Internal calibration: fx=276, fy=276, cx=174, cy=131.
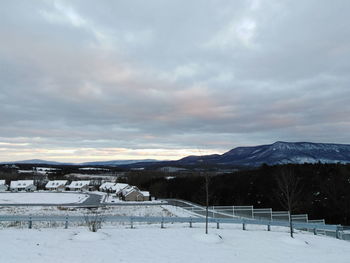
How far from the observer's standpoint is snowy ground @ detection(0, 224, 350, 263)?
10539 millimetres

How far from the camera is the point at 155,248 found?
12.2m

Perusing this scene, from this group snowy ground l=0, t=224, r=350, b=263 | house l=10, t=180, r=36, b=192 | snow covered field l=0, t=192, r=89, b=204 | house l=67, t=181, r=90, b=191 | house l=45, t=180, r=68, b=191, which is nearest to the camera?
snowy ground l=0, t=224, r=350, b=263

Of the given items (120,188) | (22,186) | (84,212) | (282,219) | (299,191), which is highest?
(299,191)

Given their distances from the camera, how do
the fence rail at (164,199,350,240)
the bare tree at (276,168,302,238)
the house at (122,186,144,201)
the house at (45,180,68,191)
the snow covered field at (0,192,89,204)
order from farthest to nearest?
1. the house at (45,180,68,191)
2. the house at (122,186,144,201)
3. the snow covered field at (0,192,89,204)
4. the fence rail at (164,199,350,240)
5. the bare tree at (276,168,302,238)

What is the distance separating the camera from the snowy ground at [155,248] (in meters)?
10.5

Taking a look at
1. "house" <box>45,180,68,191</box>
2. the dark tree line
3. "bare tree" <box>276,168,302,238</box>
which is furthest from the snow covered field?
"bare tree" <box>276,168,302,238</box>

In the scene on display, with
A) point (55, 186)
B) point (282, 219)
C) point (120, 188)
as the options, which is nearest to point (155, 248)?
point (282, 219)

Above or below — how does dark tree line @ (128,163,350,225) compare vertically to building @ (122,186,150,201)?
above

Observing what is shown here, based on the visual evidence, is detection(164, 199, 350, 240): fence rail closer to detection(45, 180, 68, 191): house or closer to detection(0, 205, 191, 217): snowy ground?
detection(0, 205, 191, 217): snowy ground

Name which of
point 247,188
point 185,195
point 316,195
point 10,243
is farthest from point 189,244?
point 185,195

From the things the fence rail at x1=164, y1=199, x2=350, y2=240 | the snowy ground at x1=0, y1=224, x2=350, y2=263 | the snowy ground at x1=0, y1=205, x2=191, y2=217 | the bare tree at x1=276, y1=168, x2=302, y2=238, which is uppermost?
the bare tree at x1=276, y1=168, x2=302, y2=238

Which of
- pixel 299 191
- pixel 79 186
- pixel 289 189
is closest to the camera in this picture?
pixel 289 189

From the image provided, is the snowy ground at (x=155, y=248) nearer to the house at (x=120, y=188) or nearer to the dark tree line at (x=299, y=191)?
the dark tree line at (x=299, y=191)

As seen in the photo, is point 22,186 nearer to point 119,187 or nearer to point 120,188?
point 119,187
